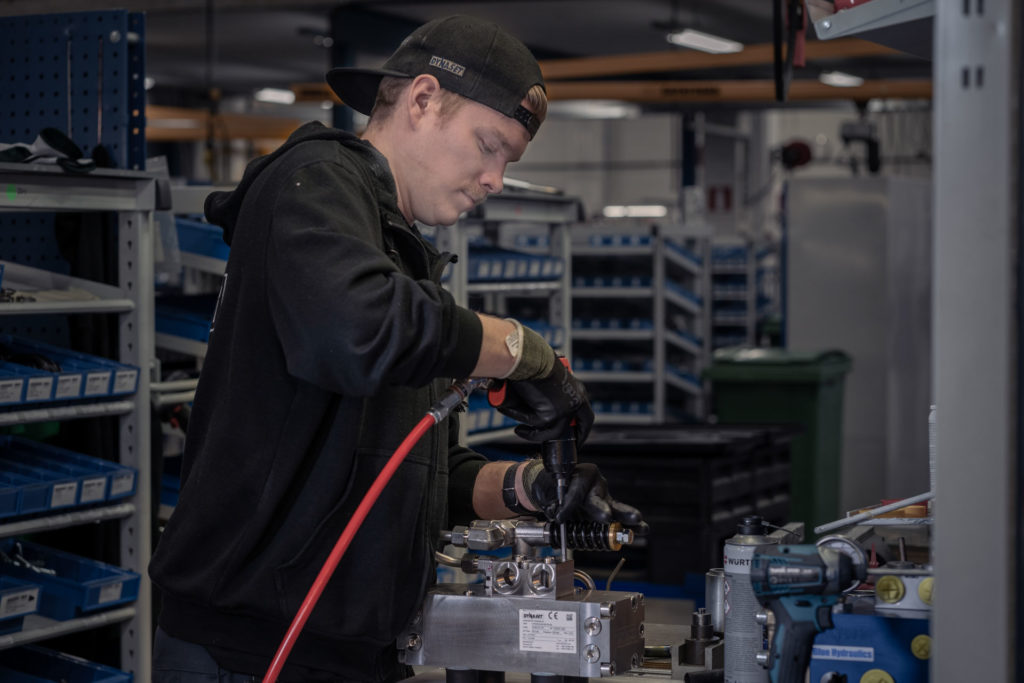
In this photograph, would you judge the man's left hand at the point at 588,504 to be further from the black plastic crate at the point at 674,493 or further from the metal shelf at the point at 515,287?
the black plastic crate at the point at 674,493

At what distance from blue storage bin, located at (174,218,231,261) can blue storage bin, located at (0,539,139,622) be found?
0.97 meters

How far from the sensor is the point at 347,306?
1.54 meters

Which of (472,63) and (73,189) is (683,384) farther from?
(472,63)

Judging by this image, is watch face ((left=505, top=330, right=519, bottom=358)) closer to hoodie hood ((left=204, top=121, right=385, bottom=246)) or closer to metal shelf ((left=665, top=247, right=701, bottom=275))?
hoodie hood ((left=204, top=121, right=385, bottom=246))

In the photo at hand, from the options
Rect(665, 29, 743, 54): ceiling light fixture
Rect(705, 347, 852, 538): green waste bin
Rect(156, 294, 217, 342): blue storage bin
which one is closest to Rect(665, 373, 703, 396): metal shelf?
Rect(705, 347, 852, 538): green waste bin

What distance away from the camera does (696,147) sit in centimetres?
1606

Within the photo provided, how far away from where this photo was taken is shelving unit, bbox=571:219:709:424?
295 inches

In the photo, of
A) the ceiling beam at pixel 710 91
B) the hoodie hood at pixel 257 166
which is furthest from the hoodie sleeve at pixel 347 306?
the ceiling beam at pixel 710 91

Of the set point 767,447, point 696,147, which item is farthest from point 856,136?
point 767,447

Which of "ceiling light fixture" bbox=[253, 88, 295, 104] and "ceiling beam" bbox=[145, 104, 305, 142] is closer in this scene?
"ceiling beam" bbox=[145, 104, 305, 142]

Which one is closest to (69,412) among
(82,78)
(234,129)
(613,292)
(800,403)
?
(82,78)

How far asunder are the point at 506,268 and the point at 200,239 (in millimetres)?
1122

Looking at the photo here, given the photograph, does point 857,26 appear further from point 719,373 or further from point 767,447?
point 719,373

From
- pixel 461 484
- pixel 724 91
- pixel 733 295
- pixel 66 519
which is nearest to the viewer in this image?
pixel 461 484
